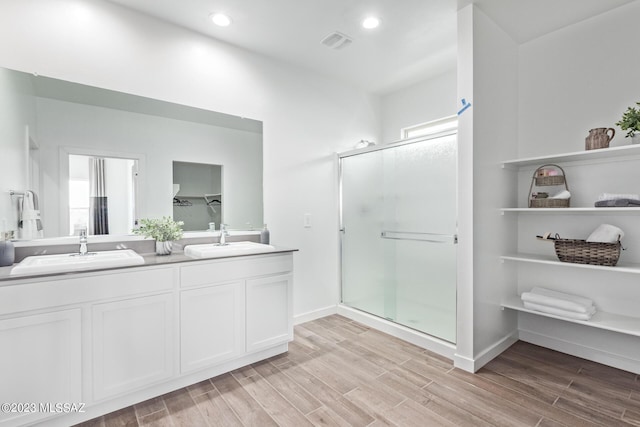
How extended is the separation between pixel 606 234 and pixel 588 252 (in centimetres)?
18

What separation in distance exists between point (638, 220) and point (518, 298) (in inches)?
40.9

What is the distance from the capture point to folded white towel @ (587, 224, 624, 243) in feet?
6.99

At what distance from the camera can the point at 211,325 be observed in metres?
2.16

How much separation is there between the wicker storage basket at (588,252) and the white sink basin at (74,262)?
2964 mm

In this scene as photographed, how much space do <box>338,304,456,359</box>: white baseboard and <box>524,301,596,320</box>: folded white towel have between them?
0.70m

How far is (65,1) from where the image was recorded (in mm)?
2039

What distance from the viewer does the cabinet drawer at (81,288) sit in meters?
1.53

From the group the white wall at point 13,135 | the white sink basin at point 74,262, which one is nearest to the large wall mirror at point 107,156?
the white wall at point 13,135

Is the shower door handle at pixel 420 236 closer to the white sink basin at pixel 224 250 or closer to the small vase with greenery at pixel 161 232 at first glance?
the white sink basin at pixel 224 250

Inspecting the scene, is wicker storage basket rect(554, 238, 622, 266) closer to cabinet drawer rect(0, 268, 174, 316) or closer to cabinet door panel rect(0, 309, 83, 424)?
cabinet drawer rect(0, 268, 174, 316)

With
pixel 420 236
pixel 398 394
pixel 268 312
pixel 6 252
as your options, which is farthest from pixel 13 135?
pixel 420 236

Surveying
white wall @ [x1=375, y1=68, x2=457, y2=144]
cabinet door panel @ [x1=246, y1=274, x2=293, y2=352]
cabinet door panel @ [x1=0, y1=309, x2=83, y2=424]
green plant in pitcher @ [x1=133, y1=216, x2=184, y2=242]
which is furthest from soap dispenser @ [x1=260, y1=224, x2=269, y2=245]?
white wall @ [x1=375, y1=68, x2=457, y2=144]

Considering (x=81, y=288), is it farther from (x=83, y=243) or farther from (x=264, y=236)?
(x=264, y=236)

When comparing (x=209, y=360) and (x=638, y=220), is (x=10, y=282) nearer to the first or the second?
(x=209, y=360)
